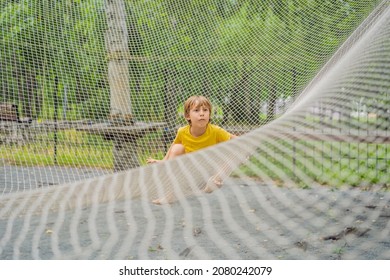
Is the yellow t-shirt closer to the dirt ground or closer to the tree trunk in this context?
the dirt ground

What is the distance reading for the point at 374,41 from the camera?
172cm

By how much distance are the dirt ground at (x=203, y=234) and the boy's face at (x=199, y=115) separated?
1.18 ft

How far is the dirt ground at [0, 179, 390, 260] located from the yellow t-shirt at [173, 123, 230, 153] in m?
0.27

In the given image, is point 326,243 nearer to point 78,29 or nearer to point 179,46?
point 179,46

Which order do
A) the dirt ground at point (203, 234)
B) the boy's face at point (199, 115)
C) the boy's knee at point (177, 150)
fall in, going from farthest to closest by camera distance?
the boy's face at point (199, 115) < the boy's knee at point (177, 150) < the dirt ground at point (203, 234)

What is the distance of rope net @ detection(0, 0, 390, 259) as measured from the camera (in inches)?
49.2

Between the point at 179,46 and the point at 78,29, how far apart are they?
604mm

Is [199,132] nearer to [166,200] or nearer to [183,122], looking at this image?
[166,200]

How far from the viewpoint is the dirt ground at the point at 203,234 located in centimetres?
159

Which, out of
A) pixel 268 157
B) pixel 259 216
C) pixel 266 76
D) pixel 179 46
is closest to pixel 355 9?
pixel 266 76

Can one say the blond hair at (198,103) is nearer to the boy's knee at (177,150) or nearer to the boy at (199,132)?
the boy at (199,132)

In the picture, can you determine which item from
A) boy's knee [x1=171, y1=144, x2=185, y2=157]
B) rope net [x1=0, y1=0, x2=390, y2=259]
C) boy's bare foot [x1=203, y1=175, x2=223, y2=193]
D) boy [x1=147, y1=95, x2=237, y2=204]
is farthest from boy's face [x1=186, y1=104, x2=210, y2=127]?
boy's bare foot [x1=203, y1=175, x2=223, y2=193]

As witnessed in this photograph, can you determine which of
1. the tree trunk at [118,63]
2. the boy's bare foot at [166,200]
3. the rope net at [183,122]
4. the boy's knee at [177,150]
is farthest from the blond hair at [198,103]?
the boy's bare foot at [166,200]

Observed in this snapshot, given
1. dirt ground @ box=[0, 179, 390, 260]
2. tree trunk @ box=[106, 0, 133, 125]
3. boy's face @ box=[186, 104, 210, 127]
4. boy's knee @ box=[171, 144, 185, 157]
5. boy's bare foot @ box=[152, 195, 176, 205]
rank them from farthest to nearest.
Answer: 1. tree trunk @ box=[106, 0, 133, 125]
2. boy's face @ box=[186, 104, 210, 127]
3. boy's knee @ box=[171, 144, 185, 157]
4. dirt ground @ box=[0, 179, 390, 260]
5. boy's bare foot @ box=[152, 195, 176, 205]
